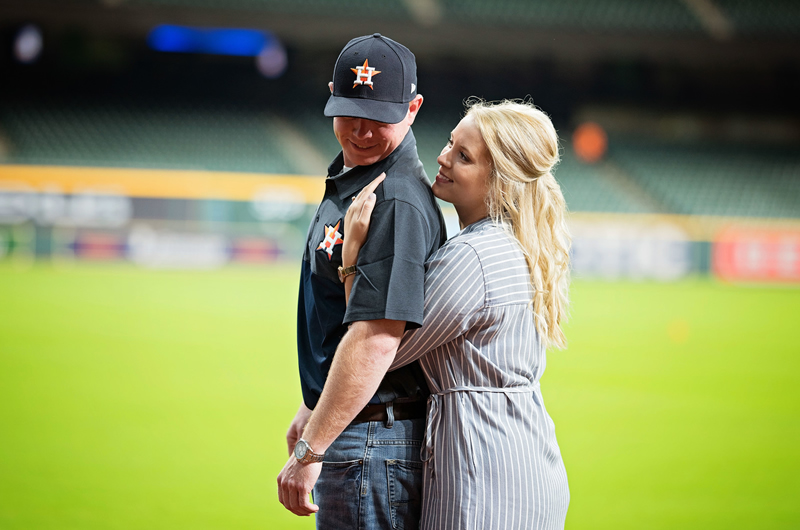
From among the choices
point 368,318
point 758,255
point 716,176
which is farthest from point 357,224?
point 716,176

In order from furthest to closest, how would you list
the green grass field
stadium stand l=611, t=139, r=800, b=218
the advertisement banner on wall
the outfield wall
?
stadium stand l=611, t=139, r=800, b=218 → the advertisement banner on wall → the outfield wall → the green grass field

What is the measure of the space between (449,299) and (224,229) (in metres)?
16.0

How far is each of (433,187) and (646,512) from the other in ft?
10.4

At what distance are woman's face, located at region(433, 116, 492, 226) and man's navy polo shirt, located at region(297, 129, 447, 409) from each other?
0.08 meters

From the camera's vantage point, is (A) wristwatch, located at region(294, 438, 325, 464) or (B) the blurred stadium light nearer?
(A) wristwatch, located at region(294, 438, 325, 464)

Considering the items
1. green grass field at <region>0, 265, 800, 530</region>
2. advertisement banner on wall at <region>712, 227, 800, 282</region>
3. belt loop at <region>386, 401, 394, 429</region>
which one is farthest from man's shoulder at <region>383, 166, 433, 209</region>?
advertisement banner on wall at <region>712, 227, 800, 282</region>

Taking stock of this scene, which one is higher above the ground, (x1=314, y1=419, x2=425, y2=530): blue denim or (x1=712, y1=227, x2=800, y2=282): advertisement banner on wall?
(x1=712, y1=227, x2=800, y2=282): advertisement banner on wall

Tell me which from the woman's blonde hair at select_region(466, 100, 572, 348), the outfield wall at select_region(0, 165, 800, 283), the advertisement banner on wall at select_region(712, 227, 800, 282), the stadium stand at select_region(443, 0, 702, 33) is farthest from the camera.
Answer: the stadium stand at select_region(443, 0, 702, 33)

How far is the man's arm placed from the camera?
178 centimetres

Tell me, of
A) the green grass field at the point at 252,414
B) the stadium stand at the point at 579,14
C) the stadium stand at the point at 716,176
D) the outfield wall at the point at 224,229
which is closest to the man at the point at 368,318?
the green grass field at the point at 252,414

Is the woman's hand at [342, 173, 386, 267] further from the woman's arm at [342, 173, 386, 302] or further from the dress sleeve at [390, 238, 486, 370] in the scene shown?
the dress sleeve at [390, 238, 486, 370]

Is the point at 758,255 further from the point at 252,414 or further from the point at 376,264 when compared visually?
the point at 376,264

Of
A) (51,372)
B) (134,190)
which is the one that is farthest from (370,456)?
(134,190)

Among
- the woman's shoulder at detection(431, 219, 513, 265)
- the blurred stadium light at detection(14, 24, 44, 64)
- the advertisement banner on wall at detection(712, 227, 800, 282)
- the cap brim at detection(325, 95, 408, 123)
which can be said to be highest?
the blurred stadium light at detection(14, 24, 44, 64)
